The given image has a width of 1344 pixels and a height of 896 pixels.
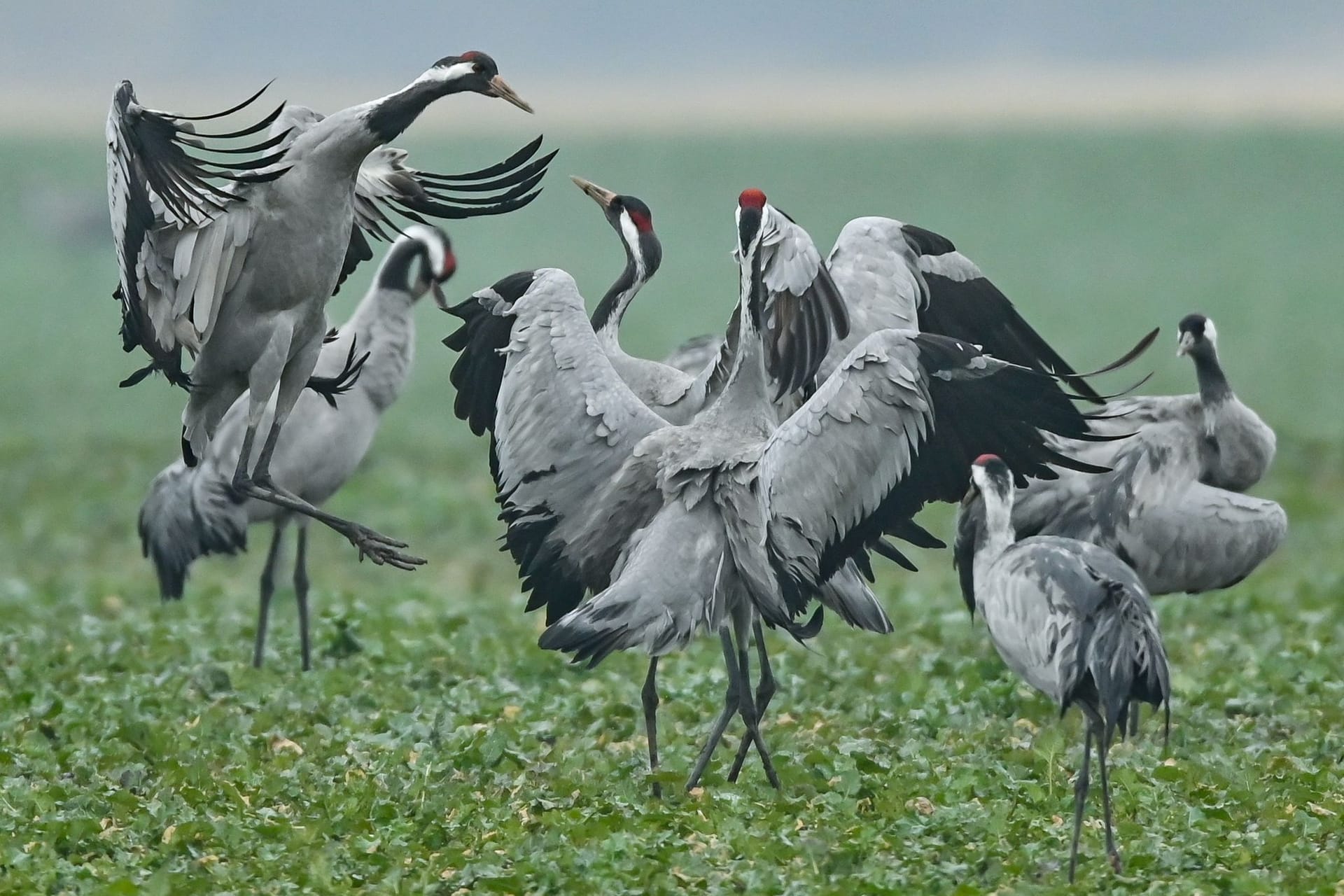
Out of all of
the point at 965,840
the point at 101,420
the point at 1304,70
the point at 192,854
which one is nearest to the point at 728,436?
the point at 965,840

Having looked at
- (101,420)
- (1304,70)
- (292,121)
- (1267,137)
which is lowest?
(101,420)

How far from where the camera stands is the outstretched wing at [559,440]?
6.57 m

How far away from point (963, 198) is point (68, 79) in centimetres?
4814

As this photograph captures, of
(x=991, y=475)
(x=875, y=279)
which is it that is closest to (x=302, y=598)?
(x=875, y=279)

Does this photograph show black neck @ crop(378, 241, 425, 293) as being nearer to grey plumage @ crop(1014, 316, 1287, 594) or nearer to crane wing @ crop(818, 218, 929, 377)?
crane wing @ crop(818, 218, 929, 377)

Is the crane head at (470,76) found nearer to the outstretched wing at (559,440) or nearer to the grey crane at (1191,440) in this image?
the outstretched wing at (559,440)

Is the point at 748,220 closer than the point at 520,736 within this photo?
Yes

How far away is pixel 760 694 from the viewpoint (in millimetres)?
6625

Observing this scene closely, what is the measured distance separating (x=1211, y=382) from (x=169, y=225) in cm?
388

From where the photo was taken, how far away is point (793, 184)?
1795 inches

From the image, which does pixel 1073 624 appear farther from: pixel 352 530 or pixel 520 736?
pixel 352 530

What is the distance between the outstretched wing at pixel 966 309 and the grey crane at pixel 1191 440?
1.03 feet

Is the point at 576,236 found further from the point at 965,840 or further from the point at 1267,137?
the point at 965,840

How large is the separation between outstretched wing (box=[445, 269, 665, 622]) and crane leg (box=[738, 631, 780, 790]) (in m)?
0.53
